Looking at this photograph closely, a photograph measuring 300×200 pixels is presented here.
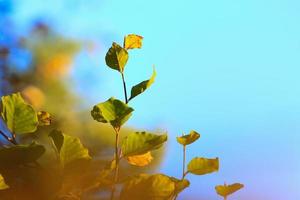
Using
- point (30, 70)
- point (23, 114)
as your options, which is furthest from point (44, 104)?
point (23, 114)

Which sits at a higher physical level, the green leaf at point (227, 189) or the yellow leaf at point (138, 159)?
the yellow leaf at point (138, 159)

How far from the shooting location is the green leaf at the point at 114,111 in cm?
26

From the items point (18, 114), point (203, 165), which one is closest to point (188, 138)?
point (203, 165)

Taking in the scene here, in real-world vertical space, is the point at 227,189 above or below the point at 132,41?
below

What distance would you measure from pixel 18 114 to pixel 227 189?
7.2 inches

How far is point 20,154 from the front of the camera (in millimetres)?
249

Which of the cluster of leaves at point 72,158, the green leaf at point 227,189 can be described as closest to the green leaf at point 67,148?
the cluster of leaves at point 72,158

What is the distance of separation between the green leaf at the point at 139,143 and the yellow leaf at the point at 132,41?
0.24 ft

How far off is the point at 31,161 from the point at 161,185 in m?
0.09

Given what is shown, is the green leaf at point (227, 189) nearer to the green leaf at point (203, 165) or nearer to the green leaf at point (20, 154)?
the green leaf at point (203, 165)

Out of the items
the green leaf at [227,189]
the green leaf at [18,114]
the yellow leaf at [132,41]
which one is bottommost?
the green leaf at [227,189]

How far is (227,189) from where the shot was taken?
339 mm

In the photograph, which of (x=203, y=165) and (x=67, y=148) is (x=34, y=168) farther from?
(x=203, y=165)

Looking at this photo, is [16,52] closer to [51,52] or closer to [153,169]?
[51,52]
